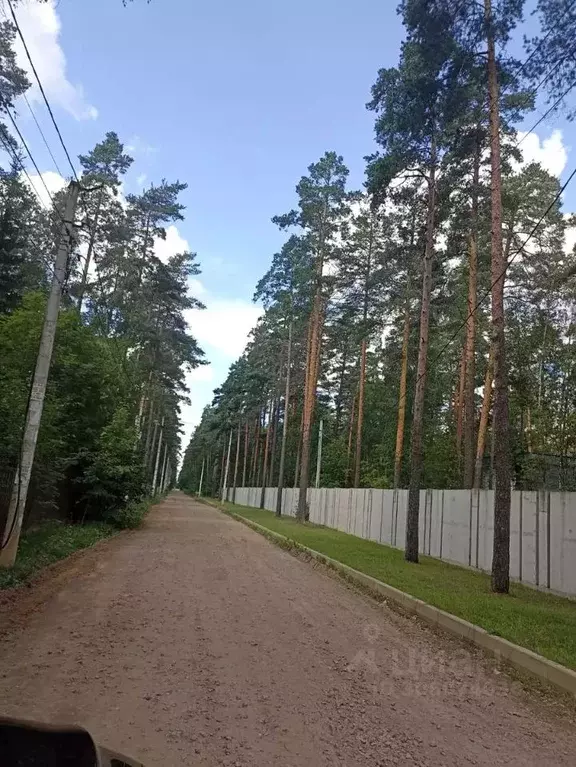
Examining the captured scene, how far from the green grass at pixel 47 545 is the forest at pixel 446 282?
884 cm

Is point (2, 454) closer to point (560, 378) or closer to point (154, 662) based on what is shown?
point (154, 662)

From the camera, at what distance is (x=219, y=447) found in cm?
8738

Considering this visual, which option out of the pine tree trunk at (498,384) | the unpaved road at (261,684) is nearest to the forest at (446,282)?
the pine tree trunk at (498,384)

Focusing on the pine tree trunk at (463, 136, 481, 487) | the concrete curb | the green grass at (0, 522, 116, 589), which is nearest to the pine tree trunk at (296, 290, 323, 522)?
the pine tree trunk at (463, 136, 481, 487)

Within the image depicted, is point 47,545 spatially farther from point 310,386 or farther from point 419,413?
point 310,386

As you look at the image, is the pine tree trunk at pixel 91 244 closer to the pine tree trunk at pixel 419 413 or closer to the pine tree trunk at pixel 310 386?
the pine tree trunk at pixel 310 386

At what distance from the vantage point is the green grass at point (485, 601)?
7590mm

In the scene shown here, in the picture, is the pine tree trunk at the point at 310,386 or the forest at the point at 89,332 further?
the pine tree trunk at the point at 310,386

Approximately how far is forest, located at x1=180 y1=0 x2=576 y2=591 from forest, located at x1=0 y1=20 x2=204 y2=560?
7.48 m

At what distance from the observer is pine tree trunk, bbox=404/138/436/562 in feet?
55.7

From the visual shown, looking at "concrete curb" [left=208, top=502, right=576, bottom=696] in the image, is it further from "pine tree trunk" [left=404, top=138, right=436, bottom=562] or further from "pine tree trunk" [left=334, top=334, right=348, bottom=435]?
"pine tree trunk" [left=334, top=334, right=348, bottom=435]

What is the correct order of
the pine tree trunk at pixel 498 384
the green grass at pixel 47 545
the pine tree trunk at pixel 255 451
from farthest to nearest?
the pine tree trunk at pixel 255 451, the pine tree trunk at pixel 498 384, the green grass at pixel 47 545

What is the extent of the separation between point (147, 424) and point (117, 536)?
34.1m

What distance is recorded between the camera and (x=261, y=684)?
215 inches
